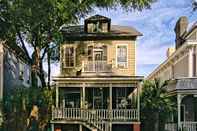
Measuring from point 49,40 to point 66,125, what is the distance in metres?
7.28

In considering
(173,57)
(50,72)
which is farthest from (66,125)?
(173,57)

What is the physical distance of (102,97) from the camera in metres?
46.5

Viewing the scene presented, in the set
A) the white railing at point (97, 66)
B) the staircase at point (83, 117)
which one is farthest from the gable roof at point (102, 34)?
the staircase at point (83, 117)

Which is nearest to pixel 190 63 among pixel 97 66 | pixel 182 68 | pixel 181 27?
pixel 182 68

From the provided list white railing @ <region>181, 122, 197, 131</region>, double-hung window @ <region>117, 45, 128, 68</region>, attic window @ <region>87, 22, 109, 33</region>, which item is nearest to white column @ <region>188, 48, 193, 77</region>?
double-hung window @ <region>117, 45, 128, 68</region>

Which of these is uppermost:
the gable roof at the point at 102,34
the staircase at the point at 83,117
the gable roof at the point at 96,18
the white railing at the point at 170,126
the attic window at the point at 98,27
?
the gable roof at the point at 96,18

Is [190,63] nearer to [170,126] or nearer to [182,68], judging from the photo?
[182,68]

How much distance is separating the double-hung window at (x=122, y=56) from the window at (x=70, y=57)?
165 inches

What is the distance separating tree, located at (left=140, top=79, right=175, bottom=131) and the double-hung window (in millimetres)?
3940

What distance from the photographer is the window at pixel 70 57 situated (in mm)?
46969

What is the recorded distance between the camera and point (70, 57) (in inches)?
1850

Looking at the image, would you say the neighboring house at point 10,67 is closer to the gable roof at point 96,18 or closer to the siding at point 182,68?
the gable roof at point 96,18

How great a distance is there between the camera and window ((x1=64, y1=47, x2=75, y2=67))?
154 ft

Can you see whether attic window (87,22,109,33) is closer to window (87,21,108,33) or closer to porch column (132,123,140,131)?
window (87,21,108,33)
